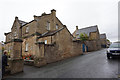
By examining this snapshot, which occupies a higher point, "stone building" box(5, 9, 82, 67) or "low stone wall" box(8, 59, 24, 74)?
"stone building" box(5, 9, 82, 67)

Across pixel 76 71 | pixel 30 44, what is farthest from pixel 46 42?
pixel 76 71

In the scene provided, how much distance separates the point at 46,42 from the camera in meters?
12.6

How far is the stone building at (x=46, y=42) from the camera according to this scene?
886cm

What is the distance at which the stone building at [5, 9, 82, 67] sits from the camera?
8856 mm

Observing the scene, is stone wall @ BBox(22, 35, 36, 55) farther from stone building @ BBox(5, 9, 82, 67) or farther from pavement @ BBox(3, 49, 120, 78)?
pavement @ BBox(3, 49, 120, 78)

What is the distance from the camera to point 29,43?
47.7 ft

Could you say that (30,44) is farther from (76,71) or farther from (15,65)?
(76,71)

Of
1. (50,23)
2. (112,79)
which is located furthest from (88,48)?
(112,79)

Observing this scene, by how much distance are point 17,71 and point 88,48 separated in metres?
22.9

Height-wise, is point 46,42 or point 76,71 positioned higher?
point 46,42

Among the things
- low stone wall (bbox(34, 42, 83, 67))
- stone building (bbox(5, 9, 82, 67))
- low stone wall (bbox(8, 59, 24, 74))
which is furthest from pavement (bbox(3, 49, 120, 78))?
stone building (bbox(5, 9, 82, 67))

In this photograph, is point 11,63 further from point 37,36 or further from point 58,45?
point 37,36

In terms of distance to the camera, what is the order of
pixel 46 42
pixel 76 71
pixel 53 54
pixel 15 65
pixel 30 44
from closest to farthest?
pixel 76 71 → pixel 15 65 → pixel 53 54 → pixel 46 42 → pixel 30 44

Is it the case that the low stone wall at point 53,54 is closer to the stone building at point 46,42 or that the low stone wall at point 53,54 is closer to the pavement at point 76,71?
the stone building at point 46,42
